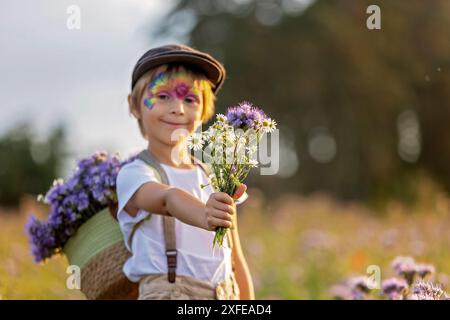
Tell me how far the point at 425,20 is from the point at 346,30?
2620 millimetres

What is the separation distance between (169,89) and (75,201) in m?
0.75

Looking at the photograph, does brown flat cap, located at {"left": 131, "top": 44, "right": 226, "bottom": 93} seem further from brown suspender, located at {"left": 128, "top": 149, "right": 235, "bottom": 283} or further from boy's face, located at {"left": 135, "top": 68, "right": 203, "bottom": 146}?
brown suspender, located at {"left": 128, "top": 149, "right": 235, "bottom": 283}

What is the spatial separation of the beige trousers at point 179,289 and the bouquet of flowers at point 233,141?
732 mm

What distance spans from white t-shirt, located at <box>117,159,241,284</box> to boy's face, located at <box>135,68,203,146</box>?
170mm

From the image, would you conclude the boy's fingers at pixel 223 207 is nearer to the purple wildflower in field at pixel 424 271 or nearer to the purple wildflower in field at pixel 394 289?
the purple wildflower in field at pixel 394 289

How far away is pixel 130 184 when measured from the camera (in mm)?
3324

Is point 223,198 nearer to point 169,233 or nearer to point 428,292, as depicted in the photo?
point 169,233

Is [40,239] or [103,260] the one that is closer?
[103,260]

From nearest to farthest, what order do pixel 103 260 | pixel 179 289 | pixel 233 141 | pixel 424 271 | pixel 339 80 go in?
pixel 233 141, pixel 179 289, pixel 103 260, pixel 424 271, pixel 339 80

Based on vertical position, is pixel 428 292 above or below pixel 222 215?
below

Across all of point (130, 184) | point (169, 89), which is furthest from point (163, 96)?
point (130, 184)

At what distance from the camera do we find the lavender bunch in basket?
12.3ft

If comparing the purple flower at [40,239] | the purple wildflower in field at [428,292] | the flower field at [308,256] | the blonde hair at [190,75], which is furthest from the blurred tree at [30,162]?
the purple wildflower in field at [428,292]

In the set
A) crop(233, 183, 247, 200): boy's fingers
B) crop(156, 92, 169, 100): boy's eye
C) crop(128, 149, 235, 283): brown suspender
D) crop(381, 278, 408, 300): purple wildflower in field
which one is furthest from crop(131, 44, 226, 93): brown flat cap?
crop(381, 278, 408, 300): purple wildflower in field
